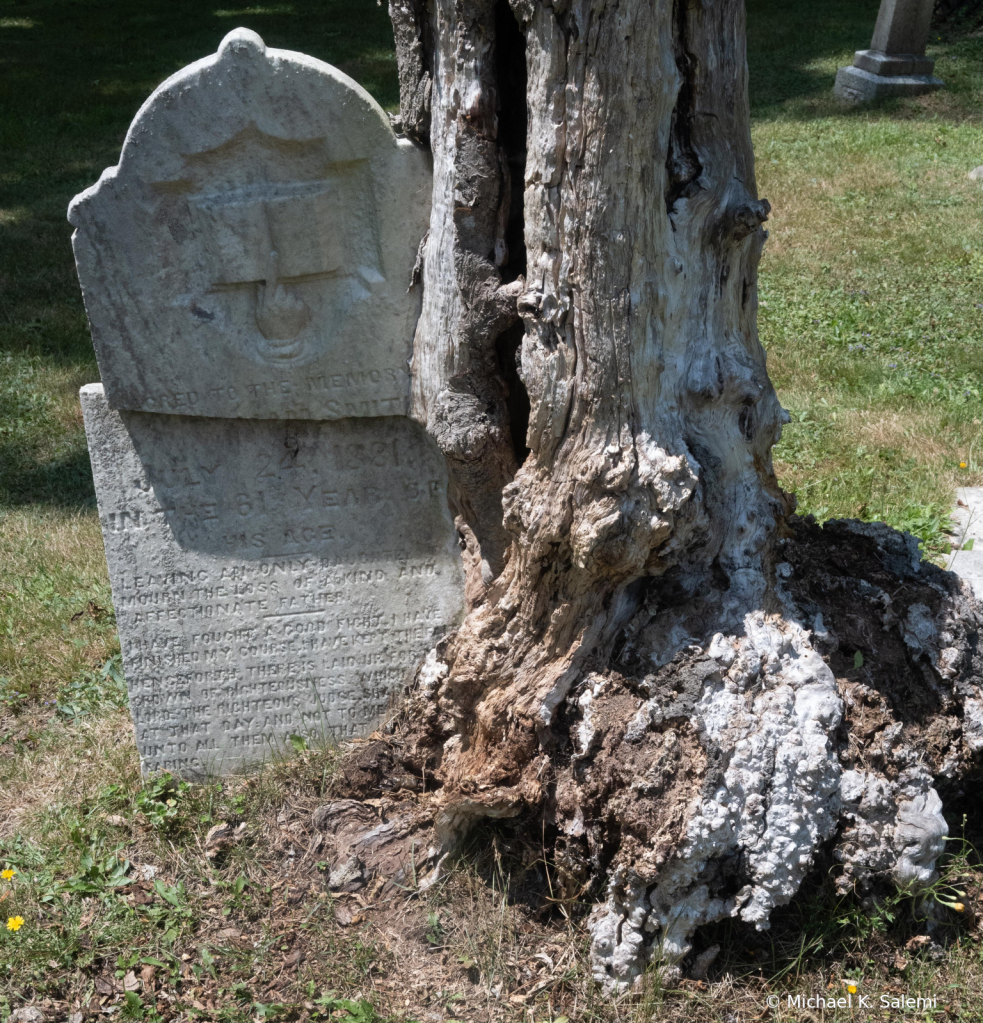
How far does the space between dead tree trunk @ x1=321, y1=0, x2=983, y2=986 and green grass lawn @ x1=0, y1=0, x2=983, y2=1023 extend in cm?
27

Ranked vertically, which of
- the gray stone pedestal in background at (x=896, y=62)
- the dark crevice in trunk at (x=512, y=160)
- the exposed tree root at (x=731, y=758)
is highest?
the dark crevice in trunk at (x=512, y=160)

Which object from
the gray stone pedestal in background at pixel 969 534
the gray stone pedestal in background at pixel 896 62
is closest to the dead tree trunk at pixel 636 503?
the gray stone pedestal in background at pixel 969 534

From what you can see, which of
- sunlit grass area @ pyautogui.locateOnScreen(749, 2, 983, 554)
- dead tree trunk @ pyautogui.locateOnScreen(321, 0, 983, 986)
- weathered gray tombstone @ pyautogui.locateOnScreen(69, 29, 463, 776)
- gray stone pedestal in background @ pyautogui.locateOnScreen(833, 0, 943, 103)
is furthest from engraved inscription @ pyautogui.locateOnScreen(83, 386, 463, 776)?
gray stone pedestal in background @ pyautogui.locateOnScreen(833, 0, 943, 103)

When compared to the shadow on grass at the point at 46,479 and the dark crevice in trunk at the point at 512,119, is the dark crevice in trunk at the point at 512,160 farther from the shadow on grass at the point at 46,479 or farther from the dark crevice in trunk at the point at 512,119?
the shadow on grass at the point at 46,479

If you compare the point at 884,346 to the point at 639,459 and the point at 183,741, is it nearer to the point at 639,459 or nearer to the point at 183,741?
the point at 639,459

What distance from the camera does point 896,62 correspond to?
1127 cm

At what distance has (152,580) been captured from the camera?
3.24 meters

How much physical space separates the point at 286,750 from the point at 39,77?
44.5 ft

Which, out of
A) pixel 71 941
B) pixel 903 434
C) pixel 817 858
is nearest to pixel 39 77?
pixel 903 434

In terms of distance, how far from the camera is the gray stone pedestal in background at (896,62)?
1111 cm

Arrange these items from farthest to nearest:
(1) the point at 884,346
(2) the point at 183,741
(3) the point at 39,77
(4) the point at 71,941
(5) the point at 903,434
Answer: (3) the point at 39,77 → (1) the point at 884,346 → (5) the point at 903,434 → (2) the point at 183,741 → (4) the point at 71,941

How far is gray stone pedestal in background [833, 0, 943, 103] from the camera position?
36.4 ft

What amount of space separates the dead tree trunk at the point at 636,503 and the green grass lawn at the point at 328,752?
0.88ft

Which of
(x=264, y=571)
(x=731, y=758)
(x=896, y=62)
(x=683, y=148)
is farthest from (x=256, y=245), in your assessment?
(x=896, y=62)
